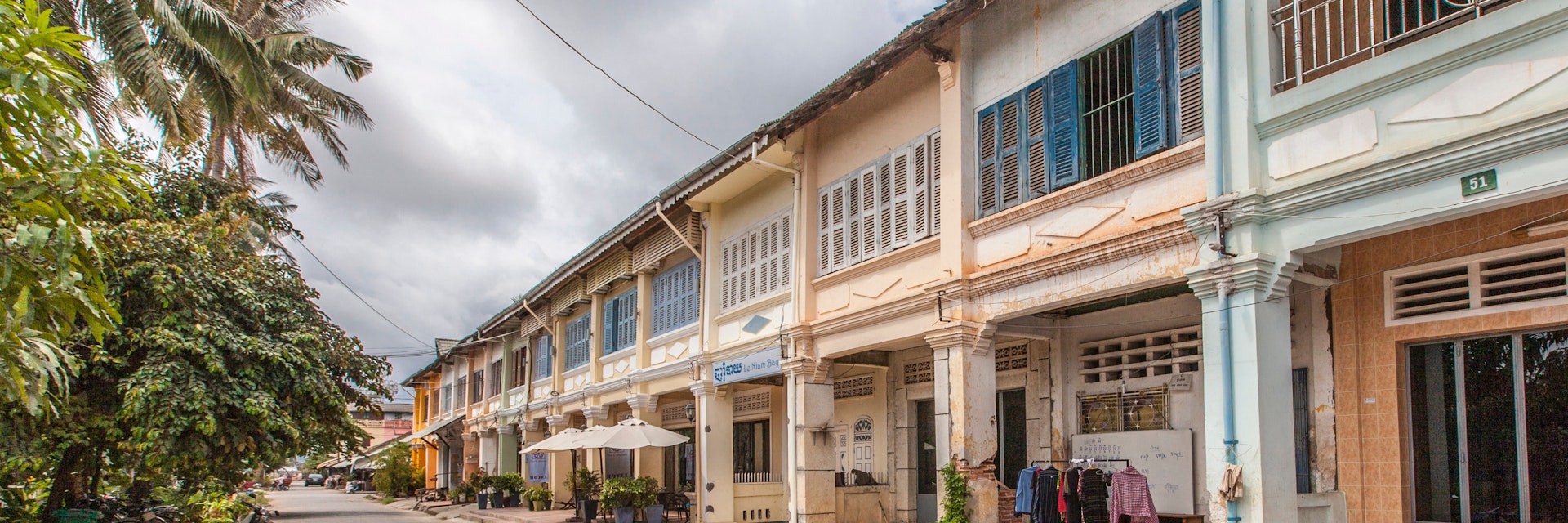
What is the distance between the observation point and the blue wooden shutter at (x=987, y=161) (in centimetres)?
1088

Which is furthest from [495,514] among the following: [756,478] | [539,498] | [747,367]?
[747,367]

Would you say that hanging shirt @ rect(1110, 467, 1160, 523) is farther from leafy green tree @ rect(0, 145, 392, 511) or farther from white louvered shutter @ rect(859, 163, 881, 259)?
leafy green tree @ rect(0, 145, 392, 511)

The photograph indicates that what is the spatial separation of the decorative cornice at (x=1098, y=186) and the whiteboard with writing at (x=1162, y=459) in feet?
8.34

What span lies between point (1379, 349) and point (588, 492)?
15.3 metres

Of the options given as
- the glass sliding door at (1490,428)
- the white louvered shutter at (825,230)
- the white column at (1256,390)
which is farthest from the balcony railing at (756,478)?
the glass sliding door at (1490,428)

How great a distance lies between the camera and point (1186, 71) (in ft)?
28.1

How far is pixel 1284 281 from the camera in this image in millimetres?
7738

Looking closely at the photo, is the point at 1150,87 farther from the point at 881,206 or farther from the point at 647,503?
the point at 647,503

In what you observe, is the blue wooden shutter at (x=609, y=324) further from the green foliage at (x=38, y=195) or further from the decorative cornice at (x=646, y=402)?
the green foliage at (x=38, y=195)

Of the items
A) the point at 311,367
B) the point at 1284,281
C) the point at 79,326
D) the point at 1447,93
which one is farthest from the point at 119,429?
the point at 1447,93

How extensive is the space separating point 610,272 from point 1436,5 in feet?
57.0

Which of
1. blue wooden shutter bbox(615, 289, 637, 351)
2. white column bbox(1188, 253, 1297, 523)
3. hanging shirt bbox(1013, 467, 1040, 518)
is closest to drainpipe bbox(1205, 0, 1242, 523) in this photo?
white column bbox(1188, 253, 1297, 523)

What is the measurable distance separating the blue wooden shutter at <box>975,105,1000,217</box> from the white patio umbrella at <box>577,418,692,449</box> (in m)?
8.87

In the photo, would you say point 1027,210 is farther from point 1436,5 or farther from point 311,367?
point 311,367
